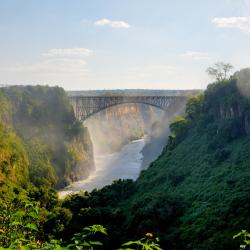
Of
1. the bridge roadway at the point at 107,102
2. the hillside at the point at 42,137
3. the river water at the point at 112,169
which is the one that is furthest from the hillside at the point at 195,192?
the bridge roadway at the point at 107,102

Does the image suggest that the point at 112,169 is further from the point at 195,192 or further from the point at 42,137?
the point at 195,192

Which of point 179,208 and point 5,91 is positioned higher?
point 5,91

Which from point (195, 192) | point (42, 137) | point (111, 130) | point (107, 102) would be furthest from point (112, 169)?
point (195, 192)

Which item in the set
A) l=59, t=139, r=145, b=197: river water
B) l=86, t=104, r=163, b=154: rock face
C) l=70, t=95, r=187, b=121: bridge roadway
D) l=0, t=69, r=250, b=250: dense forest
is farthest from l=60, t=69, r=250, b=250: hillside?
l=86, t=104, r=163, b=154: rock face

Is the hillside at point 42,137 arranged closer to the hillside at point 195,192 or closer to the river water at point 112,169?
the river water at point 112,169

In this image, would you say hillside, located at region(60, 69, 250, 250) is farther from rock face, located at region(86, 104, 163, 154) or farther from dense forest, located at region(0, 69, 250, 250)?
rock face, located at region(86, 104, 163, 154)

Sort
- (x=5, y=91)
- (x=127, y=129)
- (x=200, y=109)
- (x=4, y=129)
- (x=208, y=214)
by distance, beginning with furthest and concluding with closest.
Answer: (x=127, y=129) → (x=5, y=91) → (x=4, y=129) → (x=200, y=109) → (x=208, y=214)

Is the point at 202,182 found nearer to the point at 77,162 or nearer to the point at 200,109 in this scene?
the point at 200,109

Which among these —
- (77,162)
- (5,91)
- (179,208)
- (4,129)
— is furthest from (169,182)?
(5,91)

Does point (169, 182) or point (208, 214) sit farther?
point (169, 182)
